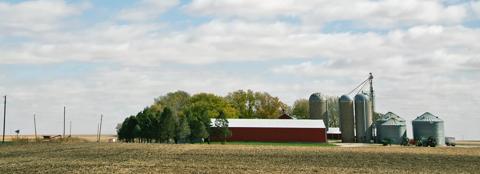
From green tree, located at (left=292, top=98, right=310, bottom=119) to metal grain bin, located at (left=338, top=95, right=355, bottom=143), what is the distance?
45886 mm

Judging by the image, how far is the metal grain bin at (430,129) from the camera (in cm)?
10788

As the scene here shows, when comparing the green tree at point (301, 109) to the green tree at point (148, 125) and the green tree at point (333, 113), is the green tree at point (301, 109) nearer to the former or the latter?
the green tree at point (333, 113)

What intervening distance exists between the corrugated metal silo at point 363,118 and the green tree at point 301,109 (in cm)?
4718

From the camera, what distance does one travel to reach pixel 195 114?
11344 centimetres

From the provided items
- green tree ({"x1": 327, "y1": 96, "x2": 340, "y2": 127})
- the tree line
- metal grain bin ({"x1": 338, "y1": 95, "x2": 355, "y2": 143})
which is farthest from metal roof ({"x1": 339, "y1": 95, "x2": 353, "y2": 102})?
green tree ({"x1": 327, "y1": 96, "x2": 340, "y2": 127})

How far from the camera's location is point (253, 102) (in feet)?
513

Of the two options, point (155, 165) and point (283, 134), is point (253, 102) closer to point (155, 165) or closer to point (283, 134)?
point (283, 134)

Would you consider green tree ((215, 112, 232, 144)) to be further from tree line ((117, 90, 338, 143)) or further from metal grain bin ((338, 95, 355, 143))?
metal grain bin ((338, 95, 355, 143))

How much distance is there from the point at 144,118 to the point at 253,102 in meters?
57.5

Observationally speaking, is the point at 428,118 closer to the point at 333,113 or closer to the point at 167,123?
the point at 167,123

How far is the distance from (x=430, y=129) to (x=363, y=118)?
15.7 metres

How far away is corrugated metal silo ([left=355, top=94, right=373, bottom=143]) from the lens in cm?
11994

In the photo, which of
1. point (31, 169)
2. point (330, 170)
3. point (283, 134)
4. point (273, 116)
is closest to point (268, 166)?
point (330, 170)

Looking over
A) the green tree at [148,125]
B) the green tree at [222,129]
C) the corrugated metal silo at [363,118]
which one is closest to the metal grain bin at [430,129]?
the corrugated metal silo at [363,118]
